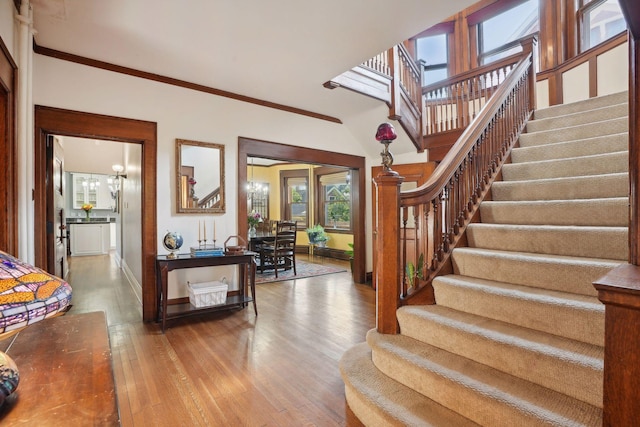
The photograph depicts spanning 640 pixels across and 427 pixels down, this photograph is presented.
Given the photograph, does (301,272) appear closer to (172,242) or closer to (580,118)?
(172,242)

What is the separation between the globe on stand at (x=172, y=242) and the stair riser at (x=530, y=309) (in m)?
2.57

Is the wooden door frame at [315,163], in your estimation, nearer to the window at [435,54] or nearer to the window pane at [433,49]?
the window at [435,54]

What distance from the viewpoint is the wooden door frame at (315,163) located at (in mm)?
4020

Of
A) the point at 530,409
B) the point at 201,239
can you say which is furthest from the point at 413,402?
the point at 201,239

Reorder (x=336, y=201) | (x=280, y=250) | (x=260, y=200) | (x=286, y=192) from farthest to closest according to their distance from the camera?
(x=260, y=200)
(x=286, y=192)
(x=336, y=201)
(x=280, y=250)

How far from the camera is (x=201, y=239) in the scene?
375 cm

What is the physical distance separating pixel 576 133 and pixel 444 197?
173 centimetres

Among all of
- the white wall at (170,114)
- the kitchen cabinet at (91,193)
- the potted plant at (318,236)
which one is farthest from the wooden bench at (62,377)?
the kitchen cabinet at (91,193)

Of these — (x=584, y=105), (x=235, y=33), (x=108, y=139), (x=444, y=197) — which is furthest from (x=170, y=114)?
(x=584, y=105)

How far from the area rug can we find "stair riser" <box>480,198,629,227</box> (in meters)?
3.77

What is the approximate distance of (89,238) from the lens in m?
8.70

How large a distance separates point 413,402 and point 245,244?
275 cm

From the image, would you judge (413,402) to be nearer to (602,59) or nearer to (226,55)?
(226,55)

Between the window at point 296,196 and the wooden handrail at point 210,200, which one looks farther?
the window at point 296,196
